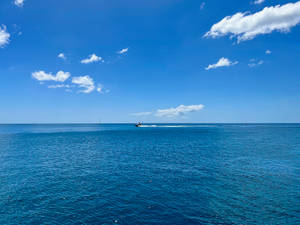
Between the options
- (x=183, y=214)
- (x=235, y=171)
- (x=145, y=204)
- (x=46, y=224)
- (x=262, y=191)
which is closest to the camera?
(x=46, y=224)

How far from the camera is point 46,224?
1873 centimetres

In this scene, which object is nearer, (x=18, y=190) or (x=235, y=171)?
(x=18, y=190)

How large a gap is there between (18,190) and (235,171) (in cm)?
4007

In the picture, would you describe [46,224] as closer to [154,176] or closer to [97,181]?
[97,181]

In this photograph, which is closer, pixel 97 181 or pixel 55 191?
pixel 55 191

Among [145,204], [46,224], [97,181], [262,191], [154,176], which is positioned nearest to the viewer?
[46,224]

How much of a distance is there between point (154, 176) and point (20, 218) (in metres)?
21.2

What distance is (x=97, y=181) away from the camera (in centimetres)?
3147

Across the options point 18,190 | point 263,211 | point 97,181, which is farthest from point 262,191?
point 18,190

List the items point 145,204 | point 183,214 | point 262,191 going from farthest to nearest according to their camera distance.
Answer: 1. point 262,191
2. point 145,204
3. point 183,214

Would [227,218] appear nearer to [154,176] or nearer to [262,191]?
[262,191]

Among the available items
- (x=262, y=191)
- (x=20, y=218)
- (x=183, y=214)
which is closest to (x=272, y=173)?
(x=262, y=191)

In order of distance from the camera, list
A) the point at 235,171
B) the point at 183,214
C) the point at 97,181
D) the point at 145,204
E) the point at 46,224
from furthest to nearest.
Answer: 1. the point at 235,171
2. the point at 97,181
3. the point at 145,204
4. the point at 183,214
5. the point at 46,224

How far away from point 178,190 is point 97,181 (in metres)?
14.7
